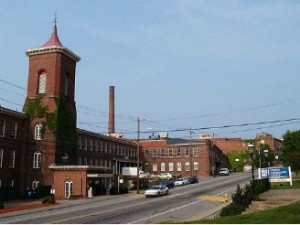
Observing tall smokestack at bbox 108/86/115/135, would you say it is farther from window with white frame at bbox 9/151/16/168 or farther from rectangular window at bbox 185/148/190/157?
window with white frame at bbox 9/151/16/168

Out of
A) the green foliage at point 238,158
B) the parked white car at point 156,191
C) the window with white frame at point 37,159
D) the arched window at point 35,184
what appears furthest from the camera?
the green foliage at point 238,158

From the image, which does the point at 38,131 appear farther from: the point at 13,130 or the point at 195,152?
the point at 195,152

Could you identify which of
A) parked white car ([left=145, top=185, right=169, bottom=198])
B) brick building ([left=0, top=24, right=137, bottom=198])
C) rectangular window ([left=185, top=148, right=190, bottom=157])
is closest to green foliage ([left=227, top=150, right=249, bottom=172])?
rectangular window ([left=185, top=148, right=190, bottom=157])

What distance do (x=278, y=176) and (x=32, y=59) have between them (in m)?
36.6

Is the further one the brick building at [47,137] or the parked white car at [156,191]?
the brick building at [47,137]

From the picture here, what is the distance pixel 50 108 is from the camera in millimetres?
55562

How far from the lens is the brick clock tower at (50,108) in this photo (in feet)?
176

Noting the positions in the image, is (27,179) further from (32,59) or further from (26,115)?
(32,59)

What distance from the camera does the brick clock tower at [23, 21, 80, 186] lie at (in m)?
53.8

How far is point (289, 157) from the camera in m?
60.4

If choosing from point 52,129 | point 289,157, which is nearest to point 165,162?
point 289,157

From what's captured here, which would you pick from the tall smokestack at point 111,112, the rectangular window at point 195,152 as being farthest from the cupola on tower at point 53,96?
the rectangular window at point 195,152

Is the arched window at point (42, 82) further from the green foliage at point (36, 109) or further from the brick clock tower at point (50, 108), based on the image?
the green foliage at point (36, 109)

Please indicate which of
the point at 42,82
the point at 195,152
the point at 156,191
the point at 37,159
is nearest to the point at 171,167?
the point at 195,152
